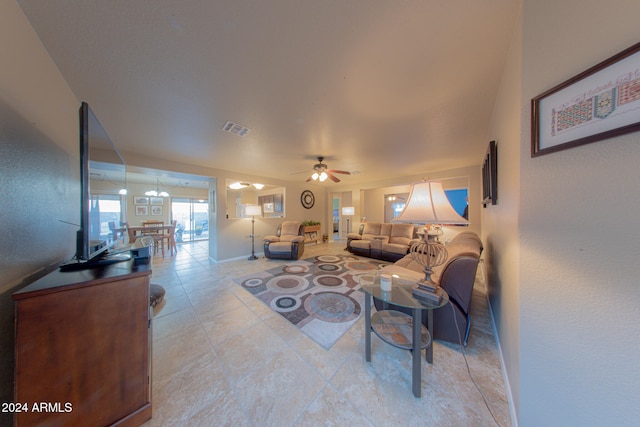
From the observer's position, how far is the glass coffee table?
3.92ft

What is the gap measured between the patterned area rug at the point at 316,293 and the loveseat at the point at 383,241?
0.43 meters

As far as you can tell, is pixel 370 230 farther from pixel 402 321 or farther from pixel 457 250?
pixel 402 321

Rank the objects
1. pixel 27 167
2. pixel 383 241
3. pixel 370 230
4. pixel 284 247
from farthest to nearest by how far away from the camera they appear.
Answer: pixel 370 230 → pixel 383 241 → pixel 284 247 → pixel 27 167

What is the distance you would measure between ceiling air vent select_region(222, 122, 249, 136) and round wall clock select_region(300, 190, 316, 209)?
3.59 meters

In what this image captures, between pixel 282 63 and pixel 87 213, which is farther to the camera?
pixel 282 63

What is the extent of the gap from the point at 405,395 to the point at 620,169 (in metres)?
1.59

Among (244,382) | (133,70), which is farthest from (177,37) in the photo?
(244,382)

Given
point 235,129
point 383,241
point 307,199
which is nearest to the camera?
point 235,129

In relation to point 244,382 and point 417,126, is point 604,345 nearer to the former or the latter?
point 244,382

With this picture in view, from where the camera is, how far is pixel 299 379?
133 cm

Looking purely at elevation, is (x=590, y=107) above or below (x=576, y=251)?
A: above

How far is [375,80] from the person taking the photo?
1.49 metres

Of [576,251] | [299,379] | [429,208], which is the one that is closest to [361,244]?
[429,208]

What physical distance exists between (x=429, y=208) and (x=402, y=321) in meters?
1.10
